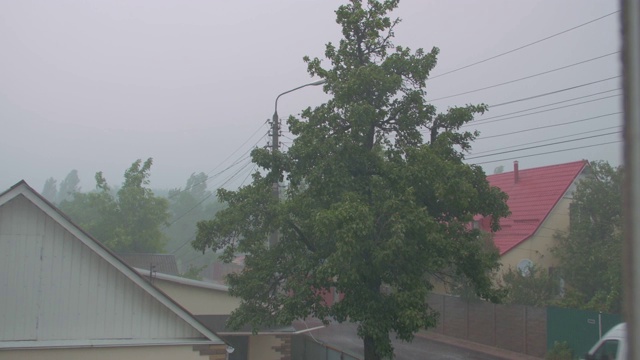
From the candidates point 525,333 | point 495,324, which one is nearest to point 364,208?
point 525,333

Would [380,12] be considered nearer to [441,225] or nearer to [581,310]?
[441,225]

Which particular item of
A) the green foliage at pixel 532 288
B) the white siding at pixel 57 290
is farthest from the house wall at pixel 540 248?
the white siding at pixel 57 290

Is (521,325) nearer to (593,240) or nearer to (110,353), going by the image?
(593,240)

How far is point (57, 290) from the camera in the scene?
1040 cm

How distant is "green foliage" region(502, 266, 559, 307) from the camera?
82.5 feet

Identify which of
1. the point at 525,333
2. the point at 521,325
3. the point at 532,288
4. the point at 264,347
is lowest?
the point at 525,333

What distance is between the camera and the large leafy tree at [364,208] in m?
11.7

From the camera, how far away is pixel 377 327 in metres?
12.0

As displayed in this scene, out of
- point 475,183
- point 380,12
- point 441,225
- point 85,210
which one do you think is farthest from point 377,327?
point 85,210

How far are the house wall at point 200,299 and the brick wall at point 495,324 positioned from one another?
424 inches

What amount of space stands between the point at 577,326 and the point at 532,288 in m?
3.78

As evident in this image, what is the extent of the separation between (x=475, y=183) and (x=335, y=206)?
11.9 ft

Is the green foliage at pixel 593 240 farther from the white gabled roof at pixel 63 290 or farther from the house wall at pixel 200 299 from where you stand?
the white gabled roof at pixel 63 290

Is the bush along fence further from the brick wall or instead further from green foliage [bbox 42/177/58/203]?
green foliage [bbox 42/177/58/203]
